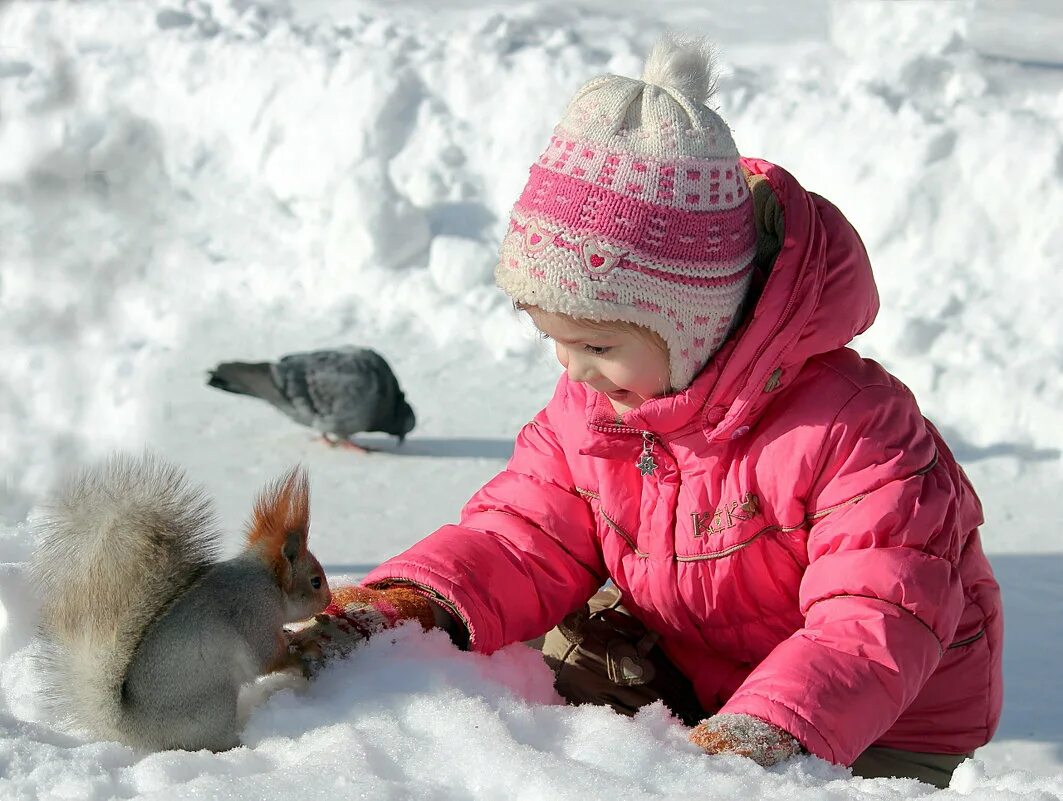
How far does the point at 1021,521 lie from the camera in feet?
11.0

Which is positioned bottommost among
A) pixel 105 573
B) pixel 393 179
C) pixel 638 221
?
pixel 393 179

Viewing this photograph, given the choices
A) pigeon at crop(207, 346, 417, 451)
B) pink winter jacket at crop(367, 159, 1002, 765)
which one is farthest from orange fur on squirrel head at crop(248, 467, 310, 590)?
pigeon at crop(207, 346, 417, 451)

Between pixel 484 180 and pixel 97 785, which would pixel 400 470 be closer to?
pixel 484 180

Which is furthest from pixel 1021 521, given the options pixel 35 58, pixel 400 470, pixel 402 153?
pixel 35 58

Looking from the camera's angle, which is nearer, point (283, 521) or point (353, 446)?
point (283, 521)

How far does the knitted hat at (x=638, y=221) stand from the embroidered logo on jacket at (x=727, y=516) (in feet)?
0.80

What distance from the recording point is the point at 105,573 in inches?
58.2

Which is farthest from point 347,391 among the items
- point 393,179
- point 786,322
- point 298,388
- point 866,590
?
point 866,590

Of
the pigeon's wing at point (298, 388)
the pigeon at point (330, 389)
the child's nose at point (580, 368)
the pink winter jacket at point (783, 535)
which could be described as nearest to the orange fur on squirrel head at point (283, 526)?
the pink winter jacket at point (783, 535)

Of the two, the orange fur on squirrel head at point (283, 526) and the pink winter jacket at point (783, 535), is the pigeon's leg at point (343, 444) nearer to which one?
the pink winter jacket at point (783, 535)

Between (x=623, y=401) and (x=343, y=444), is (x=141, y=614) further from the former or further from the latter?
(x=343, y=444)

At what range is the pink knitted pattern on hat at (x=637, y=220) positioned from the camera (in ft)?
5.24

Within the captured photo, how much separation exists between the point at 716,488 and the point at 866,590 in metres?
0.28

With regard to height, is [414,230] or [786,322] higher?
[786,322]
